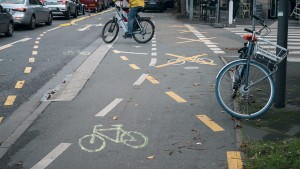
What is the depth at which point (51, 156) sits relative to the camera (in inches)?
213

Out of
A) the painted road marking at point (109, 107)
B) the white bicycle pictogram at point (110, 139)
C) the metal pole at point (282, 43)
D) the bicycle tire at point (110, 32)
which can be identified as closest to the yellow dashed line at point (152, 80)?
the painted road marking at point (109, 107)

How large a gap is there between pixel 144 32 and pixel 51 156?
35.2ft

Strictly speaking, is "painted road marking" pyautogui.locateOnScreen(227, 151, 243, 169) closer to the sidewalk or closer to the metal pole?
the sidewalk

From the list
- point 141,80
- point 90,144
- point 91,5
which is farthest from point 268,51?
point 91,5

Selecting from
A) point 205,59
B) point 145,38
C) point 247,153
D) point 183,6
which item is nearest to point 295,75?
point 205,59

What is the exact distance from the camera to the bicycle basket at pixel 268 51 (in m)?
6.71

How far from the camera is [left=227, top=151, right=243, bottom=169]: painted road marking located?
497cm

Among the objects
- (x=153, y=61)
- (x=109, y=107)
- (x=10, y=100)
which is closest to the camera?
(x=109, y=107)

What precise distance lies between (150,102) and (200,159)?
2745 millimetres

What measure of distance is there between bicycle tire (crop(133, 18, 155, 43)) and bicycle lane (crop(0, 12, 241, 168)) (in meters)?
4.81

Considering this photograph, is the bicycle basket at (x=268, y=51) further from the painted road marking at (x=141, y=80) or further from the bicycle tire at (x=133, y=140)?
the painted road marking at (x=141, y=80)

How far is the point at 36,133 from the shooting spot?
6.29 metres

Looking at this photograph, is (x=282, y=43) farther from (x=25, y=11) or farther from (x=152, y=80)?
(x=25, y=11)

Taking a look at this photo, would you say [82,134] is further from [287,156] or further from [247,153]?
[287,156]
